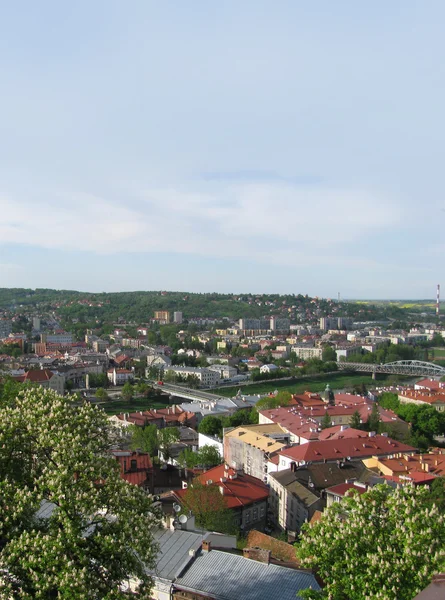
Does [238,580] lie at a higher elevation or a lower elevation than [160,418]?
higher

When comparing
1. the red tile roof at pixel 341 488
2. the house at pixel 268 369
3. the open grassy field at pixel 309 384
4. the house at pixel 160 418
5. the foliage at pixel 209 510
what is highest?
the foliage at pixel 209 510

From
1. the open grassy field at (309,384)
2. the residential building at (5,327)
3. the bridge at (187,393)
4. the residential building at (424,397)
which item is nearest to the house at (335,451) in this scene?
the residential building at (424,397)

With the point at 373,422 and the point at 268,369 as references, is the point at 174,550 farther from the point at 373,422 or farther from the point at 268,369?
the point at 268,369

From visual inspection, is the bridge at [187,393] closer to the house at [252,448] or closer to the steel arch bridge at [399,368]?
the house at [252,448]

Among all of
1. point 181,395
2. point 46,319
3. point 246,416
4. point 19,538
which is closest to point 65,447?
point 19,538

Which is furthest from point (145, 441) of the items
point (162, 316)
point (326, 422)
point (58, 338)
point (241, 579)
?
point (162, 316)

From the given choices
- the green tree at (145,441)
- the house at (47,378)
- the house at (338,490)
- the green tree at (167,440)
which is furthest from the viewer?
the house at (47,378)
